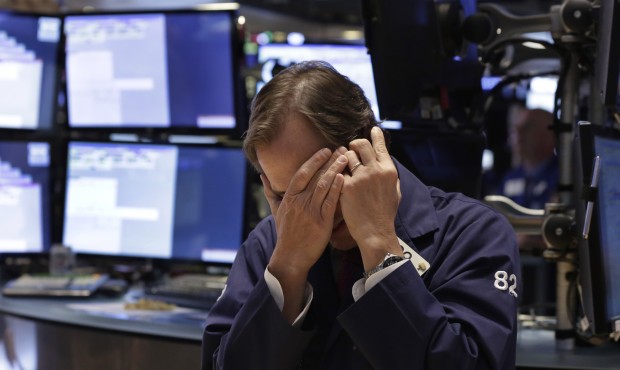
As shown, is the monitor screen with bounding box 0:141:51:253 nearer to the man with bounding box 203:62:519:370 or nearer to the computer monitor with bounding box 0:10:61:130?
the computer monitor with bounding box 0:10:61:130

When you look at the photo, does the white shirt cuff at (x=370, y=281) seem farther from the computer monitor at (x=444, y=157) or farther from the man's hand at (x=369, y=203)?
the computer monitor at (x=444, y=157)

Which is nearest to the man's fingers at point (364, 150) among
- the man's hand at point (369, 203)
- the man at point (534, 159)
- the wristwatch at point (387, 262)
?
the man's hand at point (369, 203)

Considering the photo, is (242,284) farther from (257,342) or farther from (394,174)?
(394,174)

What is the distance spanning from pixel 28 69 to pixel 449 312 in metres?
2.40

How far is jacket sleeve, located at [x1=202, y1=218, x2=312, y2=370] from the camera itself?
163cm

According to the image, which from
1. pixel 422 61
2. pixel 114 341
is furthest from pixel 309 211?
pixel 114 341

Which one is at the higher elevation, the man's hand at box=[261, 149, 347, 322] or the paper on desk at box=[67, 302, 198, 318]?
the man's hand at box=[261, 149, 347, 322]

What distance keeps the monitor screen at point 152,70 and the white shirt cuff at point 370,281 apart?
68.2 inches

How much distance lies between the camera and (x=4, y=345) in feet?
9.30

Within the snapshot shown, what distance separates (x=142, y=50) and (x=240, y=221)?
71cm

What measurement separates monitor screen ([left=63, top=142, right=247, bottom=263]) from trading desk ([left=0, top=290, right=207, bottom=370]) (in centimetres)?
34

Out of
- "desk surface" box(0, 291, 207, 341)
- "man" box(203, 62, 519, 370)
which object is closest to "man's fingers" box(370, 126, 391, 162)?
"man" box(203, 62, 519, 370)

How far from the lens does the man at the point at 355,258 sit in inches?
59.9

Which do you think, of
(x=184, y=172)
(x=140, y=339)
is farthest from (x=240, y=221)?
(x=140, y=339)
